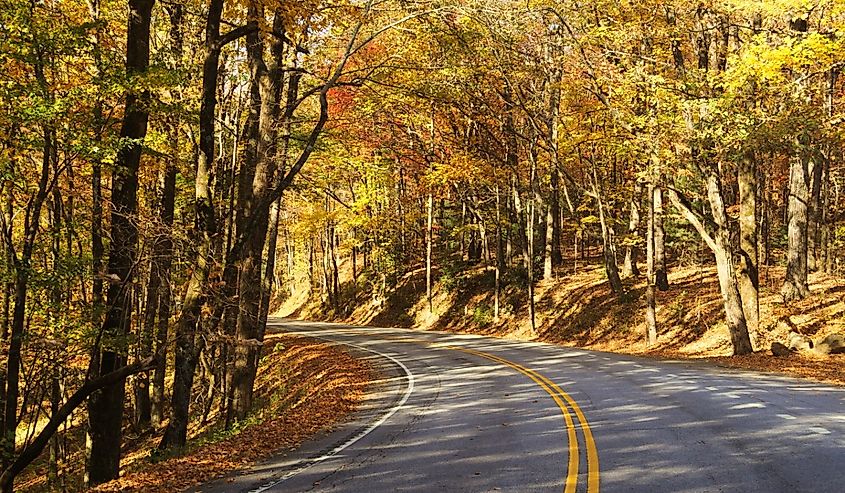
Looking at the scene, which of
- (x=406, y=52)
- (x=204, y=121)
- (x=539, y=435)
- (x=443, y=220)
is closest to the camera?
(x=539, y=435)

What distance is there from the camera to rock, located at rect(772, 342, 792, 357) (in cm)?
1869

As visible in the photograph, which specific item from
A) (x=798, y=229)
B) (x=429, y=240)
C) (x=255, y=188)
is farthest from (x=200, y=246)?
(x=429, y=240)

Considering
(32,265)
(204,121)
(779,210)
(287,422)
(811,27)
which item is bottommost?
(287,422)

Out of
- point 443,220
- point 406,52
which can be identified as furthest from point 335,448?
point 443,220

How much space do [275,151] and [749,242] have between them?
1592 centimetres

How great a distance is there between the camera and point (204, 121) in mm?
10648

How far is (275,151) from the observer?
48.5ft

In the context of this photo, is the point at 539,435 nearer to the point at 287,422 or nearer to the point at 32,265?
the point at 287,422

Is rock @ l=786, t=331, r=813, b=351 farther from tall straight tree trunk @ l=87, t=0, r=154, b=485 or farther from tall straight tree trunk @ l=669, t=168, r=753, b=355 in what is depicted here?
tall straight tree trunk @ l=87, t=0, r=154, b=485

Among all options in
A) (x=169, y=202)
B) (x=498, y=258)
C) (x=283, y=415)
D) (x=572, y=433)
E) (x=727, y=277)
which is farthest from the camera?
(x=498, y=258)

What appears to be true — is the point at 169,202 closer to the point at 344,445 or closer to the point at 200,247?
the point at 200,247

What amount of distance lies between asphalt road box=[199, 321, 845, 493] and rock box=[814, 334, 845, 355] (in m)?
4.44

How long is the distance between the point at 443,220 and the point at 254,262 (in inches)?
1074

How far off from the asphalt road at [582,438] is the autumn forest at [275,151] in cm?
347
